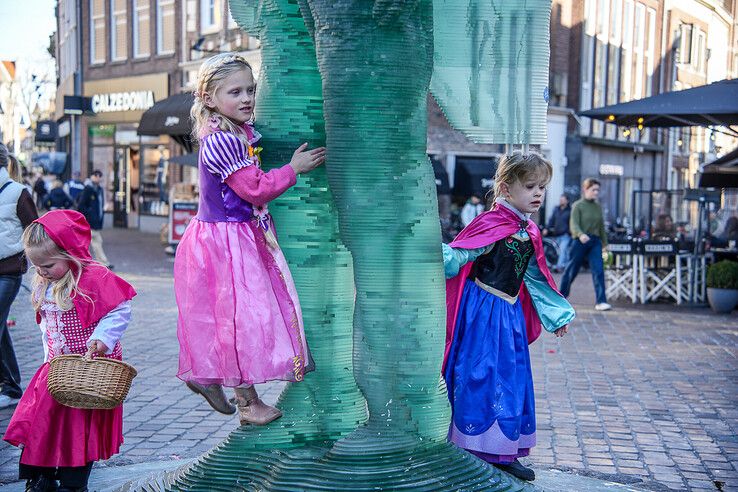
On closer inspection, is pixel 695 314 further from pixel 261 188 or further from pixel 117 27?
pixel 117 27

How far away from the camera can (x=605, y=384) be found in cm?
745

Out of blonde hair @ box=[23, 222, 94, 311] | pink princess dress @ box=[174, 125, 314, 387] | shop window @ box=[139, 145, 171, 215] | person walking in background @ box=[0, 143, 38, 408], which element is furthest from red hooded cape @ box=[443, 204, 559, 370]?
shop window @ box=[139, 145, 171, 215]

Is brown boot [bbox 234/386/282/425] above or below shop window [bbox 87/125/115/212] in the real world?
below

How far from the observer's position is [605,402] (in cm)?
679

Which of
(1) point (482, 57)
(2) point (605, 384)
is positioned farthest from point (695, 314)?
(1) point (482, 57)

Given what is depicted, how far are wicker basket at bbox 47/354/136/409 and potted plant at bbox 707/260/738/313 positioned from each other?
10.3 m

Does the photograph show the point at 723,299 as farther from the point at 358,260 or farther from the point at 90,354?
the point at 90,354

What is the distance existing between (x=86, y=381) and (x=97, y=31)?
3197cm

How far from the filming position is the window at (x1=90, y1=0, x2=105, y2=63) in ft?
109

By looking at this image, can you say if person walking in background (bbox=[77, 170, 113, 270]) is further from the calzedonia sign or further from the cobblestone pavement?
the calzedonia sign

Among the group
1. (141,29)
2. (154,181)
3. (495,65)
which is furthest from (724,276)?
(141,29)

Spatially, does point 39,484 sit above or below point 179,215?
below

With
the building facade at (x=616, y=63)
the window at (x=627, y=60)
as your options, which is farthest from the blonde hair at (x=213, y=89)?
the window at (x=627, y=60)

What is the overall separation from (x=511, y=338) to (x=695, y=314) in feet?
28.7
